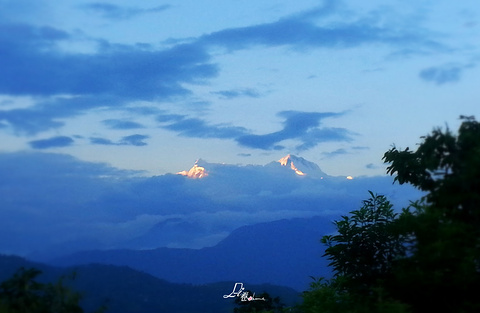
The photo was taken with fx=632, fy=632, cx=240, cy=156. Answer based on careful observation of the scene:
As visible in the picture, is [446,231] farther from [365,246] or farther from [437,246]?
[365,246]

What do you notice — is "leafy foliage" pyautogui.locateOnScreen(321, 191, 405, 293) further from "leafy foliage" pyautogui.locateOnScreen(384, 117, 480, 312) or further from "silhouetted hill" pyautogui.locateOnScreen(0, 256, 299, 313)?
"silhouetted hill" pyautogui.locateOnScreen(0, 256, 299, 313)

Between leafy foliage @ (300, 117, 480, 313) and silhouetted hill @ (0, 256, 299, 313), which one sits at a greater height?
silhouetted hill @ (0, 256, 299, 313)

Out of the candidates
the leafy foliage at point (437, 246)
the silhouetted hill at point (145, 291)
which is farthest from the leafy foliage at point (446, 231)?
the silhouetted hill at point (145, 291)

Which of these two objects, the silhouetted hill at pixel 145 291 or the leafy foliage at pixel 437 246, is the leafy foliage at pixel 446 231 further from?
the silhouetted hill at pixel 145 291

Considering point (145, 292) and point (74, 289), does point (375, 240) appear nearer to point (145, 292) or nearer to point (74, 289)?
point (74, 289)

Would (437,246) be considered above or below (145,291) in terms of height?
below

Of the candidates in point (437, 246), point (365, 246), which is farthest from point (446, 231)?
point (365, 246)

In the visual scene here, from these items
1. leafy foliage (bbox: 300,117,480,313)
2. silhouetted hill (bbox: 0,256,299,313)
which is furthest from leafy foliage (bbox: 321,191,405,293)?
silhouetted hill (bbox: 0,256,299,313)

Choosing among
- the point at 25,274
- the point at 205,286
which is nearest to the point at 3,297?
the point at 25,274

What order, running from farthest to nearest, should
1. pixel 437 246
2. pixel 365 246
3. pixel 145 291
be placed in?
1. pixel 145 291
2. pixel 365 246
3. pixel 437 246

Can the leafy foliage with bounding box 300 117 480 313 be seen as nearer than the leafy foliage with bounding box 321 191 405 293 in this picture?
Yes

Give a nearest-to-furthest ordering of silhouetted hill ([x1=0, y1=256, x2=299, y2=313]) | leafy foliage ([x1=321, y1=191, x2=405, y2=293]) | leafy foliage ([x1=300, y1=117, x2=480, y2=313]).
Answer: leafy foliage ([x1=300, y1=117, x2=480, y2=313]), leafy foliage ([x1=321, y1=191, x2=405, y2=293]), silhouetted hill ([x1=0, y1=256, x2=299, y2=313])

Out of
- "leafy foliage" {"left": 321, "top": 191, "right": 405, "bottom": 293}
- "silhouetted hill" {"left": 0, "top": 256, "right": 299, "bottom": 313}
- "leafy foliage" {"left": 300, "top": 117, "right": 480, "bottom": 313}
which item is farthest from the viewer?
"silhouetted hill" {"left": 0, "top": 256, "right": 299, "bottom": 313}

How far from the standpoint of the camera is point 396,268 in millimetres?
19938
